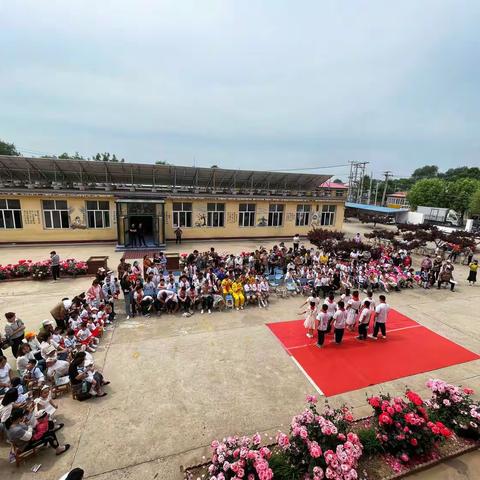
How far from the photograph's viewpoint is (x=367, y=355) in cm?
831

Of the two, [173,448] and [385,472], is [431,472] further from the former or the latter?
[173,448]

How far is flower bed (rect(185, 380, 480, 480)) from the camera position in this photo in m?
4.14

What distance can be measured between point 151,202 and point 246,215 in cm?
822

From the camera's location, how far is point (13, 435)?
455 cm

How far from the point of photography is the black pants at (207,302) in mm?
10688

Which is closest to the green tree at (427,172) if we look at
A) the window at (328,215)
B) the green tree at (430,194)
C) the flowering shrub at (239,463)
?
the green tree at (430,194)

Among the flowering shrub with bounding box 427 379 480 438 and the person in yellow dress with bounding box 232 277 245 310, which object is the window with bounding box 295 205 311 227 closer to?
the person in yellow dress with bounding box 232 277 245 310

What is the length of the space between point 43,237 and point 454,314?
2405 centimetres

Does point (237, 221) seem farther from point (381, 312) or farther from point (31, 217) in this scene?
point (381, 312)

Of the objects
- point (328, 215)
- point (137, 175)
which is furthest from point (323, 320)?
point (328, 215)

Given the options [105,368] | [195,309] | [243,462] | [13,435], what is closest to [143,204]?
[195,309]

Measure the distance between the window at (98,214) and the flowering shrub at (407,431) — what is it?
20632mm

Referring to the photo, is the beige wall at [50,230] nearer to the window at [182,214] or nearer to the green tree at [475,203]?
the window at [182,214]

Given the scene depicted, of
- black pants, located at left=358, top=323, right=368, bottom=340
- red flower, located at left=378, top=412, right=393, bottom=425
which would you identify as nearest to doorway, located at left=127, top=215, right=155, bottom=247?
black pants, located at left=358, top=323, right=368, bottom=340
